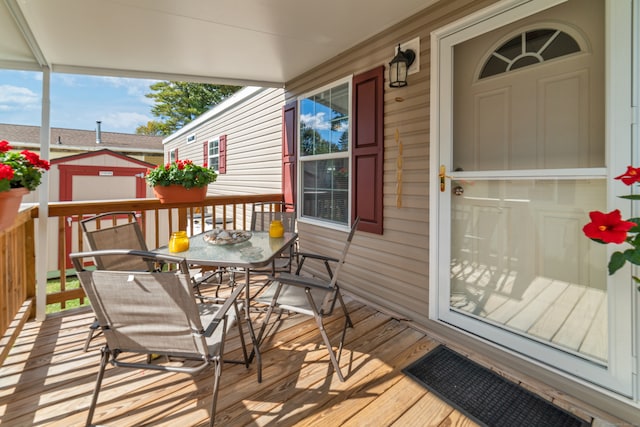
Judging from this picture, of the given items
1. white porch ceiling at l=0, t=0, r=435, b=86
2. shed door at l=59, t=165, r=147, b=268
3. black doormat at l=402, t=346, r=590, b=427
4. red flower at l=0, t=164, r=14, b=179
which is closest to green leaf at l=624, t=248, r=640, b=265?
black doormat at l=402, t=346, r=590, b=427

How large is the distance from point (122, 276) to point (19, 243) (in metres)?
2.21

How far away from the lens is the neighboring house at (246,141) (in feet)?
17.1

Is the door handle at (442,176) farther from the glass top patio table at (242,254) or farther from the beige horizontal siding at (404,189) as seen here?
the glass top patio table at (242,254)

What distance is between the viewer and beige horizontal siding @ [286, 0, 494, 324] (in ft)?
8.49

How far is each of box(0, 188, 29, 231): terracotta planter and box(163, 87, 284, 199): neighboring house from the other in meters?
3.51

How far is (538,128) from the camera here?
6.60 feet

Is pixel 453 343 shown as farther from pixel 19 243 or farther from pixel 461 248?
pixel 19 243

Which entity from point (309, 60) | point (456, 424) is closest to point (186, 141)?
point (309, 60)

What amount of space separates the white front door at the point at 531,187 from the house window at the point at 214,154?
270 inches

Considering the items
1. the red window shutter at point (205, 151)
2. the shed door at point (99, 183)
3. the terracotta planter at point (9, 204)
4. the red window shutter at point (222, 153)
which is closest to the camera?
the terracotta planter at point (9, 204)

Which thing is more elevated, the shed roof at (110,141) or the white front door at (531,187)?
the shed roof at (110,141)

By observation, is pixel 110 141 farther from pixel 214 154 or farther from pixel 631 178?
pixel 631 178

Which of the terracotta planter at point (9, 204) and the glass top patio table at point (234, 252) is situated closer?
the terracotta planter at point (9, 204)

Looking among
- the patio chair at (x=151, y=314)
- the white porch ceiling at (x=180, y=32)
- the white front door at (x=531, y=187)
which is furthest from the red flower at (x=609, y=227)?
the white porch ceiling at (x=180, y=32)
